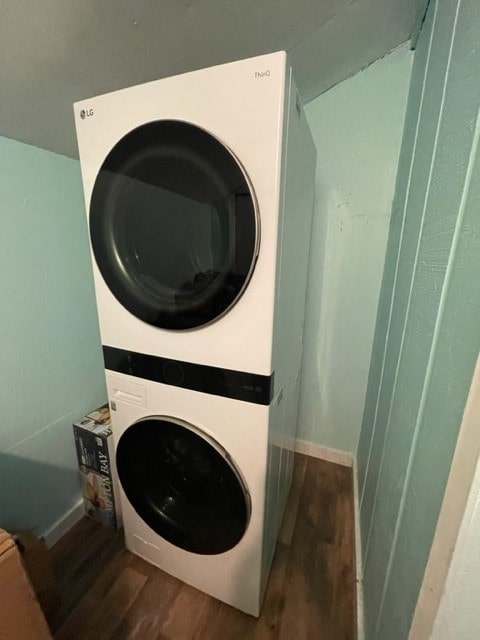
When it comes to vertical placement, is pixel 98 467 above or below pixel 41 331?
below

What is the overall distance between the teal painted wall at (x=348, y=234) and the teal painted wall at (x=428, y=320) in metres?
0.23

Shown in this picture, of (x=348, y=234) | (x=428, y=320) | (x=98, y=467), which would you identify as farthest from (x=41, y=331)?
(x=348, y=234)

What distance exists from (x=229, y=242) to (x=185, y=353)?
1.05 ft

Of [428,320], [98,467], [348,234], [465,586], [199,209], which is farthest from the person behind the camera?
[348,234]

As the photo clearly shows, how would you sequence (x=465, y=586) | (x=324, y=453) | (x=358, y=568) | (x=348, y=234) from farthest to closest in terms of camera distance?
(x=324, y=453) < (x=348, y=234) < (x=358, y=568) < (x=465, y=586)

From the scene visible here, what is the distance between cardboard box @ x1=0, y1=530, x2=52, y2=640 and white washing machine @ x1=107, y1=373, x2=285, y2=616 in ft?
1.32

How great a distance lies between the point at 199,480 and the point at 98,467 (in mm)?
541

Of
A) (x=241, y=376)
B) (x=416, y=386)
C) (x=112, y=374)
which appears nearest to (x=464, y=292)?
(x=416, y=386)

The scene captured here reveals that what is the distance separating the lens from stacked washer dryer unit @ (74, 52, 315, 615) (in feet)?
2.03

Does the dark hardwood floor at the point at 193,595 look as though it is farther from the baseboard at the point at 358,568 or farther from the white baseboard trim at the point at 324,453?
the white baseboard trim at the point at 324,453

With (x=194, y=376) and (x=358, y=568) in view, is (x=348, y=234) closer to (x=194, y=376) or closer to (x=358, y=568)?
(x=194, y=376)

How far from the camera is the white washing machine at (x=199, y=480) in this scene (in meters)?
0.79

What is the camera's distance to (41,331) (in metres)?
1.07

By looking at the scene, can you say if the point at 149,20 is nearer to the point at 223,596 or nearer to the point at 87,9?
the point at 87,9
